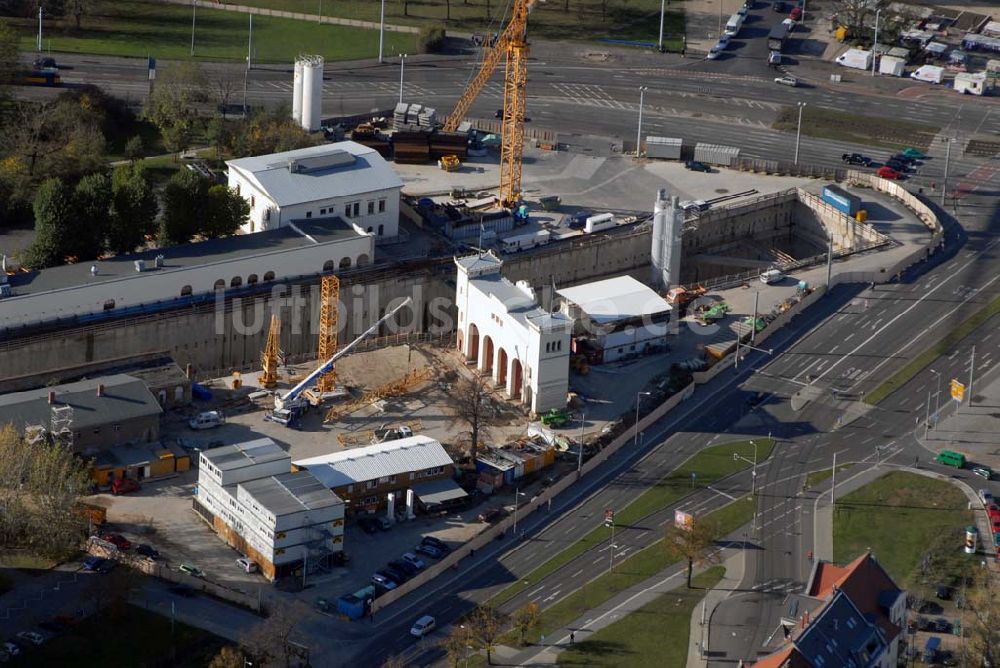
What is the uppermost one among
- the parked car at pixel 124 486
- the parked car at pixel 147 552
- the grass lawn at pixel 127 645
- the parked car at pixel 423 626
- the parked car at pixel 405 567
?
the parked car at pixel 124 486

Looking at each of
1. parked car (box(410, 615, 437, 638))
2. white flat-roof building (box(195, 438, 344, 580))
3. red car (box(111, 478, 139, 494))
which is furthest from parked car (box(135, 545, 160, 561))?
parked car (box(410, 615, 437, 638))

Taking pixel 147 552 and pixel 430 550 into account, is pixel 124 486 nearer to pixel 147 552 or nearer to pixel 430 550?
pixel 147 552

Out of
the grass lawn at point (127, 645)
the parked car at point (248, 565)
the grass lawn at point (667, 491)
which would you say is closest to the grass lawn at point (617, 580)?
the grass lawn at point (667, 491)

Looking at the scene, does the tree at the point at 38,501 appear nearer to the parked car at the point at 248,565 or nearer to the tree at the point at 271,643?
the parked car at the point at 248,565

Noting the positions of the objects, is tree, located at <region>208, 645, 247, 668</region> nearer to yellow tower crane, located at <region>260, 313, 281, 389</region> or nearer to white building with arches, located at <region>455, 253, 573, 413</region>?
yellow tower crane, located at <region>260, 313, 281, 389</region>

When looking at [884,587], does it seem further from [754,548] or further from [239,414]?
[239,414]

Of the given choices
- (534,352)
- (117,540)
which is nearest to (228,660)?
(117,540)
